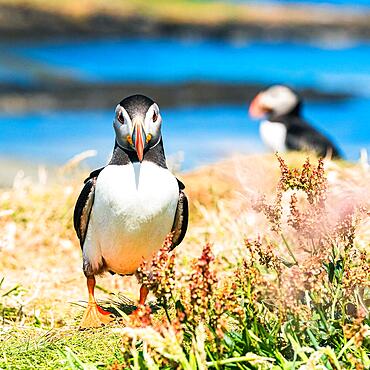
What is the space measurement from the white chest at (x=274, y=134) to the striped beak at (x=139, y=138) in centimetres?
618

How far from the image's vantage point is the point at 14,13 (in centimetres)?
3350

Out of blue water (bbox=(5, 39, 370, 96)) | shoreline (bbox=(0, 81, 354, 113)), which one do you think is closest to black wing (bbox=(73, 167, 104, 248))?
shoreline (bbox=(0, 81, 354, 113))

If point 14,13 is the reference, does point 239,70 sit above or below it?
below

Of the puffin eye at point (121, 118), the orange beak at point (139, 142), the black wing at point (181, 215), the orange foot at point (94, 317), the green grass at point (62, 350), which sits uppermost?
the puffin eye at point (121, 118)

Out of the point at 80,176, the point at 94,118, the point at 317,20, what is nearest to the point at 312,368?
the point at 80,176

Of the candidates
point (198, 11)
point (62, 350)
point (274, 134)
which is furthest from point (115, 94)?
point (62, 350)

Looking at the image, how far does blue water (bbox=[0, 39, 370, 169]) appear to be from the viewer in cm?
1597

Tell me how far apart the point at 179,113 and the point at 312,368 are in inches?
695

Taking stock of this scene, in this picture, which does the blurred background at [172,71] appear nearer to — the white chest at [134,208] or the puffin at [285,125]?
the puffin at [285,125]

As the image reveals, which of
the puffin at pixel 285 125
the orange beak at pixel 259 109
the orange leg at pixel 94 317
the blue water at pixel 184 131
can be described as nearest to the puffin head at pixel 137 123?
the orange leg at pixel 94 317

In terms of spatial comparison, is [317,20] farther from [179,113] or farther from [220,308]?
[220,308]

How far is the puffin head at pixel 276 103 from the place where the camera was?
1059cm

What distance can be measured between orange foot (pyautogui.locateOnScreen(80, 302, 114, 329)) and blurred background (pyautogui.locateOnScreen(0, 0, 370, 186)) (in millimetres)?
2078

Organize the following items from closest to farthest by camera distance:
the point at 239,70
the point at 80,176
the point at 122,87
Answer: the point at 80,176
the point at 122,87
the point at 239,70
